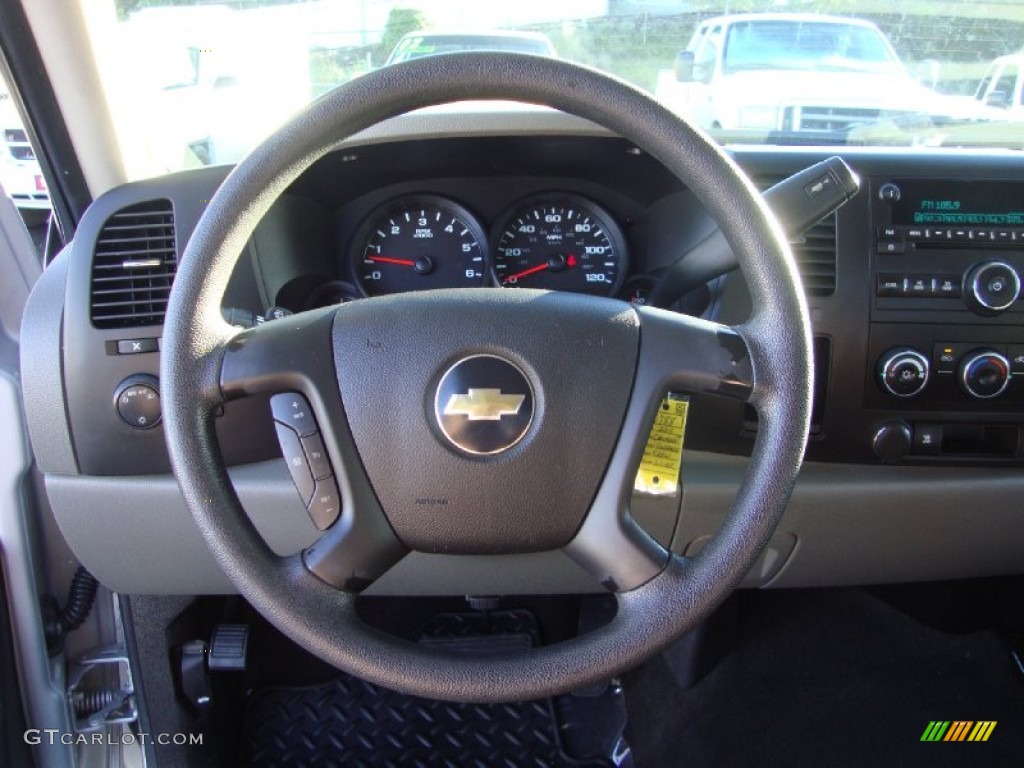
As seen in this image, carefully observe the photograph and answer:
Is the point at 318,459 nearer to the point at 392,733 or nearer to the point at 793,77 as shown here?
the point at 392,733

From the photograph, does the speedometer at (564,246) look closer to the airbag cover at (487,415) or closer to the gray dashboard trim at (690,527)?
the gray dashboard trim at (690,527)

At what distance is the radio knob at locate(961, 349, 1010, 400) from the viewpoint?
142 centimetres

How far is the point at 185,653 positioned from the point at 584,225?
1121 millimetres

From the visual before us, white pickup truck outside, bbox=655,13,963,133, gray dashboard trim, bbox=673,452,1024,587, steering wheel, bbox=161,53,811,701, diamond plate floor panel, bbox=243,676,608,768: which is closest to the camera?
steering wheel, bbox=161,53,811,701

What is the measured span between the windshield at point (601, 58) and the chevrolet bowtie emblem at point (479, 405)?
75cm

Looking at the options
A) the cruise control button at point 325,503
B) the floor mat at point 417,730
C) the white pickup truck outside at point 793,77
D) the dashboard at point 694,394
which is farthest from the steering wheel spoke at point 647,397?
the floor mat at point 417,730

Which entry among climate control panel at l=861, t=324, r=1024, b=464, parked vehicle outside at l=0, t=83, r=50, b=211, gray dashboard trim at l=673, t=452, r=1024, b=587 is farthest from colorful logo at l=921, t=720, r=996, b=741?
parked vehicle outside at l=0, t=83, r=50, b=211

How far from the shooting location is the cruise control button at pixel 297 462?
100cm

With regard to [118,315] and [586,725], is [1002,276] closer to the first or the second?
[586,725]

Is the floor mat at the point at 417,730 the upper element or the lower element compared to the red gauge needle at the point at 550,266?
lower

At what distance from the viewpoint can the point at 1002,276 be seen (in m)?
1.41

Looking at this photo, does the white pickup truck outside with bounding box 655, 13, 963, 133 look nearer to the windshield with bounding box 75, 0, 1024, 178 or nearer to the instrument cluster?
the windshield with bounding box 75, 0, 1024, 178

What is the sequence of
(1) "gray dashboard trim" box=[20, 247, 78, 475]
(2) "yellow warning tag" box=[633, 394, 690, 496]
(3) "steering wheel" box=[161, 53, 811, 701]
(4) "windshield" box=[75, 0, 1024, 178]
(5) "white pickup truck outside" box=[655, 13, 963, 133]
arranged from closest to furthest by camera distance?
(3) "steering wheel" box=[161, 53, 811, 701]
(2) "yellow warning tag" box=[633, 394, 690, 496]
(1) "gray dashboard trim" box=[20, 247, 78, 475]
(4) "windshield" box=[75, 0, 1024, 178]
(5) "white pickup truck outside" box=[655, 13, 963, 133]

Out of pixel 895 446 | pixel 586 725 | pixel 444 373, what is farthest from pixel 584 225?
pixel 586 725
